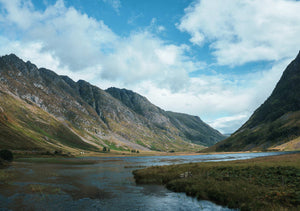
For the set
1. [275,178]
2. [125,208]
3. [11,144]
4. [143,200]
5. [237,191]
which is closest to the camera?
[125,208]

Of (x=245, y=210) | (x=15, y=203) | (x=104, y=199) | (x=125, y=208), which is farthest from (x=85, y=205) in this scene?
(x=245, y=210)

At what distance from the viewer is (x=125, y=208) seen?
26.0m

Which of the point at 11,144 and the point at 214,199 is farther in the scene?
the point at 11,144

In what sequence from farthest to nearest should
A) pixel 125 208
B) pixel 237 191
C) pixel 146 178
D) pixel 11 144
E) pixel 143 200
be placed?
pixel 11 144
pixel 146 178
pixel 143 200
pixel 237 191
pixel 125 208

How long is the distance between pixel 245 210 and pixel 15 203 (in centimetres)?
2990

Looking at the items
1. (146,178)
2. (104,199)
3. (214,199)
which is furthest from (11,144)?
(214,199)

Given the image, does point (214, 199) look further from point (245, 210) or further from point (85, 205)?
point (85, 205)

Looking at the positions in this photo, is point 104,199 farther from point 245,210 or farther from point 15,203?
point 245,210

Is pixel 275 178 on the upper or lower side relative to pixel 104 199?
upper

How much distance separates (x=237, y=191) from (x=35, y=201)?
29.2 meters

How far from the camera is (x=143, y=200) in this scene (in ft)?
98.9

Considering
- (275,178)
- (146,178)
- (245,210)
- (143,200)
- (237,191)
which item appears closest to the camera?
(245,210)

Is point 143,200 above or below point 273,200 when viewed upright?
below

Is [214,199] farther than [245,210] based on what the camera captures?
Yes
